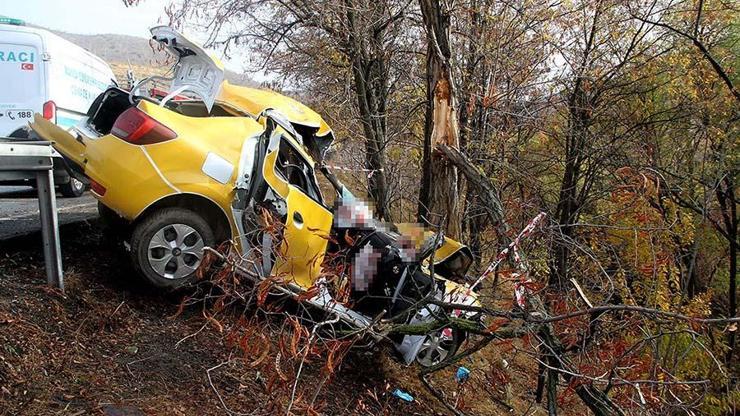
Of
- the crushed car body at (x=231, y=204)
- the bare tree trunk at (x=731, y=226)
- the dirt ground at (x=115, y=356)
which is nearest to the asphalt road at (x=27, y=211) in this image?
the dirt ground at (x=115, y=356)

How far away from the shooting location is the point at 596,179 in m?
12.2

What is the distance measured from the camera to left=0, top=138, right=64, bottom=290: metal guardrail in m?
3.97

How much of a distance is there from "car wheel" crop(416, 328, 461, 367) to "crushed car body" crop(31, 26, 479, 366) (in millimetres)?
13

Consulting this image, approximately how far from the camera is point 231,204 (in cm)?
495

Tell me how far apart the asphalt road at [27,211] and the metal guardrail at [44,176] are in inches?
48.2

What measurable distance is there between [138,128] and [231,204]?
0.97 metres

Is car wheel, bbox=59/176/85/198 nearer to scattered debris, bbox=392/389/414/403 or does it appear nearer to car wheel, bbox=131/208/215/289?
car wheel, bbox=131/208/215/289

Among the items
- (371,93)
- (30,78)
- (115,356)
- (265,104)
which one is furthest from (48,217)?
(371,93)

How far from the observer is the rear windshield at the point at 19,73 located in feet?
26.7

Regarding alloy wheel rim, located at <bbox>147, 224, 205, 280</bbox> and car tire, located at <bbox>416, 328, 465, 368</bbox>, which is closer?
alloy wheel rim, located at <bbox>147, 224, 205, 280</bbox>

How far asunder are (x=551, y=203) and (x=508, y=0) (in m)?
4.15

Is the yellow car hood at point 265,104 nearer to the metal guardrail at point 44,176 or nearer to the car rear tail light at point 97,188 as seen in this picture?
the car rear tail light at point 97,188

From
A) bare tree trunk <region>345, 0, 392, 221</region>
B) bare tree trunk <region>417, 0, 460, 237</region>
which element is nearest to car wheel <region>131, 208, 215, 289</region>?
bare tree trunk <region>417, 0, 460, 237</region>

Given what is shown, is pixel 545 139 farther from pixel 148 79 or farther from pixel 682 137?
pixel 148 79
